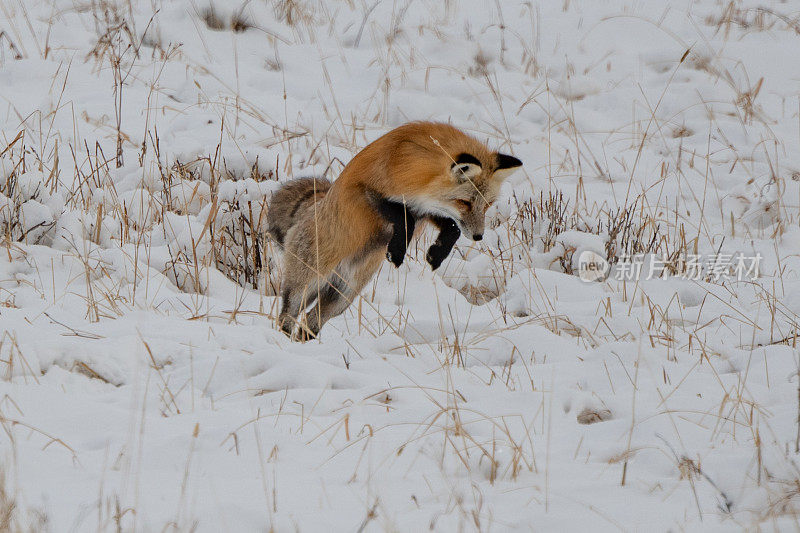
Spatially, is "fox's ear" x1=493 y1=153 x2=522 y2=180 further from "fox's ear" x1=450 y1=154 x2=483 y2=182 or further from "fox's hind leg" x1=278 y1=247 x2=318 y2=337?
"fox's hind leg" x1=278 y1=247 x2=318 y2=337

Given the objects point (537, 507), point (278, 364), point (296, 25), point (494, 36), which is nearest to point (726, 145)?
point (494, 36)

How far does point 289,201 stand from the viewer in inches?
265

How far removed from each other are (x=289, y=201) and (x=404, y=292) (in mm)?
1158

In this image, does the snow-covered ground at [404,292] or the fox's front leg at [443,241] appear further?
the fox's front leg at [443,241]

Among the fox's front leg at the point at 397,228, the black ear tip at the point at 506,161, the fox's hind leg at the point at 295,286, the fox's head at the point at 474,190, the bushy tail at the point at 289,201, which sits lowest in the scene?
the fox's hind leg at the point at 295,286

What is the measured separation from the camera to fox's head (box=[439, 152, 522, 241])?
603 centimetres

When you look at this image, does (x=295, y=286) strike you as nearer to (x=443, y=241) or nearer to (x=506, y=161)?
(x=443, y=241)

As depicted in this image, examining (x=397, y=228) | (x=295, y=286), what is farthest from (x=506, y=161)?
(x=295, y=286)

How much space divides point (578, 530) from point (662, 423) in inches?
37.7

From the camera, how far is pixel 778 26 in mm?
12930

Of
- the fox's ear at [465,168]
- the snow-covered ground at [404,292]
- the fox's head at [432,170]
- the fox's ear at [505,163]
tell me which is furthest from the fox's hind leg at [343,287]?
the fox's ear at [505,163]

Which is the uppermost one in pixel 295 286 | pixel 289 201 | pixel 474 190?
pixel 474 190

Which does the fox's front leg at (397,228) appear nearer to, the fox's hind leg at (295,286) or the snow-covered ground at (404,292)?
the snow-covered ground at (404,292)

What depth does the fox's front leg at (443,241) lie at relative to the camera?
626 cm
